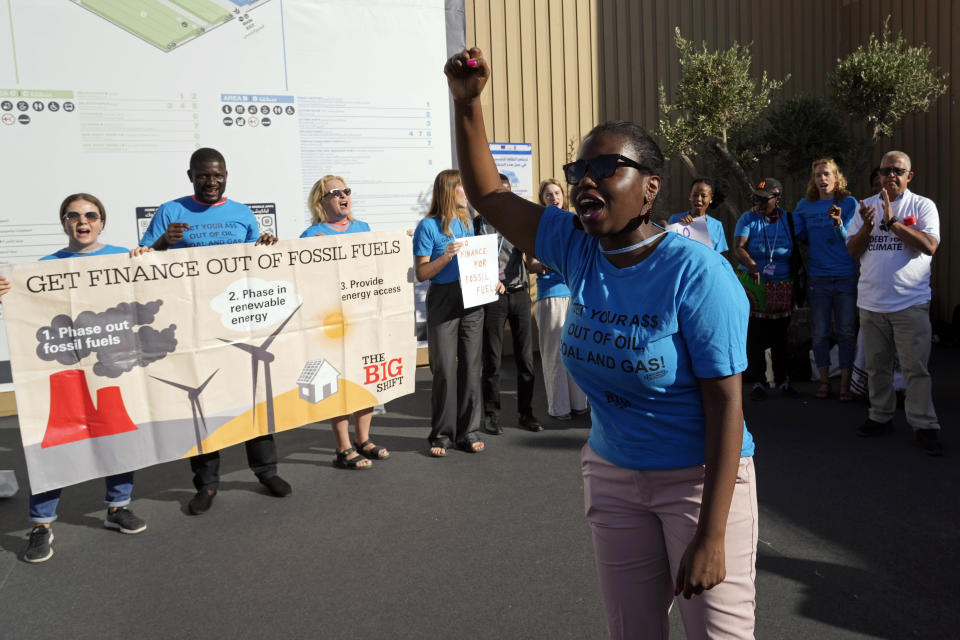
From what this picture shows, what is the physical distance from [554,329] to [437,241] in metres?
1.35

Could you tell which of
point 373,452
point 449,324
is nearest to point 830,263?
point 449,324

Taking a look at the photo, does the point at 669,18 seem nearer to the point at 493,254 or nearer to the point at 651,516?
the point at 493,254

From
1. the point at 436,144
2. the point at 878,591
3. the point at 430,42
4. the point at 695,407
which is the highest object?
the point at 430,42

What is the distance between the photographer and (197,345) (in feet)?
13.9

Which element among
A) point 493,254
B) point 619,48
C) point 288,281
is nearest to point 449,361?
point 493,254

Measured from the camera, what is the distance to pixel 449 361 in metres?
5.42

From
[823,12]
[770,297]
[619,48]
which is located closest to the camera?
[770,297]

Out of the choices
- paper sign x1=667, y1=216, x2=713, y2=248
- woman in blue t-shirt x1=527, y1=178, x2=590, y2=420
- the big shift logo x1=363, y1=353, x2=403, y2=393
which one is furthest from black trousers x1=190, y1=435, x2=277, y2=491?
paper sign x1=667, y1=216, x2=713, y2=248

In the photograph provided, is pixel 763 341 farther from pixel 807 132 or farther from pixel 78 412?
pixel 78 412

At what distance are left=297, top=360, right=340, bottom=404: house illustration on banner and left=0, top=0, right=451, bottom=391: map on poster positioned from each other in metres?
3.41

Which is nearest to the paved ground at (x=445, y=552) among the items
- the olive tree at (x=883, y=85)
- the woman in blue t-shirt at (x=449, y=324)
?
the woman in blue t-shirt at (x=449, y=324)

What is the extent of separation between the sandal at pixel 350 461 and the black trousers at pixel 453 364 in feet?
1.71

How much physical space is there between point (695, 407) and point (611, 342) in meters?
0.24

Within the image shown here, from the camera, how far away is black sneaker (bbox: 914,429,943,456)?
196 inches
